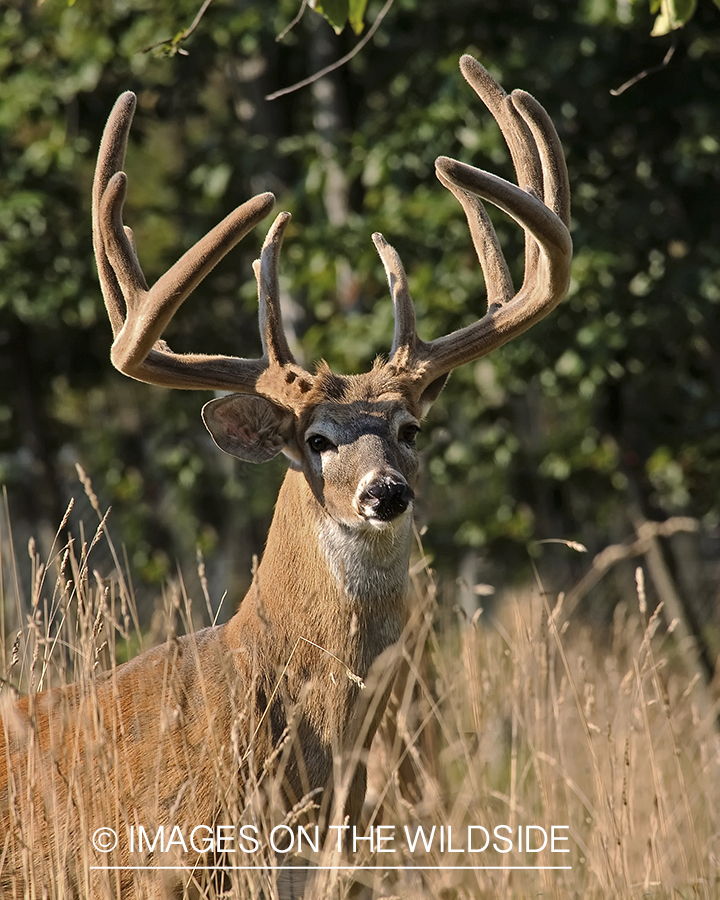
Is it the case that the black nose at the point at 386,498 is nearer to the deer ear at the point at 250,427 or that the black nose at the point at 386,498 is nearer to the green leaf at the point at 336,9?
the deer ear at the point at 250,427

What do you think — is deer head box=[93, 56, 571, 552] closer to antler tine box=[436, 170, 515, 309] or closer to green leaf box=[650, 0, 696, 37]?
antler tine box=[436, 170, 515, 309]

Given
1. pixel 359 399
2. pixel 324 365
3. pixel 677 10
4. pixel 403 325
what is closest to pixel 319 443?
pixel 359 399

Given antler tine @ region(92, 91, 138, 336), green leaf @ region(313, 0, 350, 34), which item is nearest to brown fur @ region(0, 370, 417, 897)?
antler tine @ region(92, 91, 138, 336)

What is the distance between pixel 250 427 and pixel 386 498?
2.66 ft

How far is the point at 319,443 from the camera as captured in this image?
461 cm

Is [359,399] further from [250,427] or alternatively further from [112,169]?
[112,169]

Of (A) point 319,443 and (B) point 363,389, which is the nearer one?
(A) point 319,443

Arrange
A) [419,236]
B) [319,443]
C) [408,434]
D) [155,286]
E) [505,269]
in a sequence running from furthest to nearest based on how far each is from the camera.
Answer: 1. [419,236]
2. [505,269]
3. [408,434]
4. [319,443]
5. [155,286]

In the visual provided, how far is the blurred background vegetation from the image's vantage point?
836 cm

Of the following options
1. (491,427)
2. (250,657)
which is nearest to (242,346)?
(491,427)

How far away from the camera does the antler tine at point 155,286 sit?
4.12m

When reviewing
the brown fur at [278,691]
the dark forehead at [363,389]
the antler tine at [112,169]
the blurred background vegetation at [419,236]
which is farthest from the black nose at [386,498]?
the blurred background vegetation at [419,236]

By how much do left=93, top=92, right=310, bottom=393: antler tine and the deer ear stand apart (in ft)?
0.36

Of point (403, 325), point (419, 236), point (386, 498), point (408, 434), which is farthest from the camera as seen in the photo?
point (419, 236)
